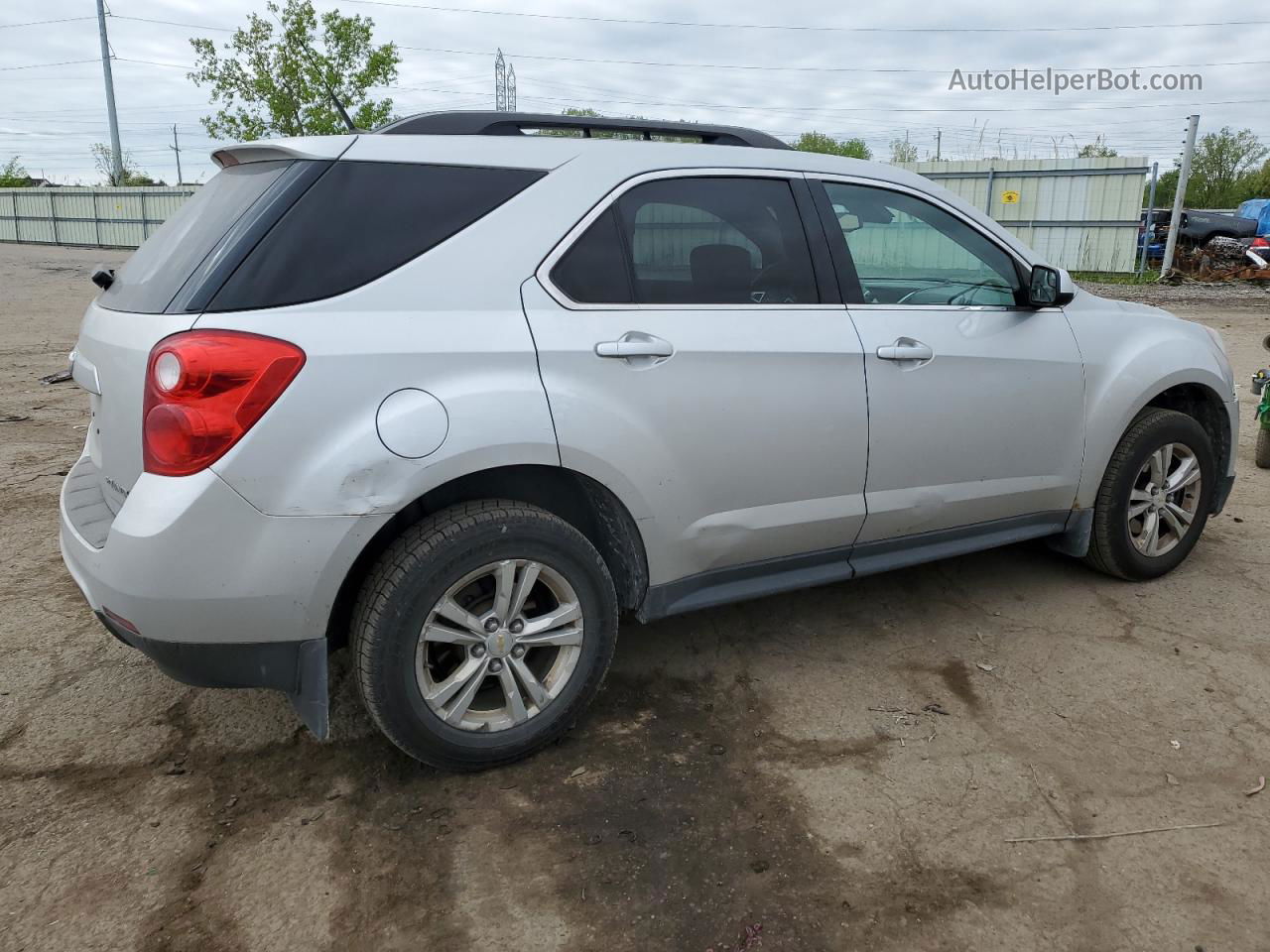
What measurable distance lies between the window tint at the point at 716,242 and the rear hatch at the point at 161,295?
95 cm

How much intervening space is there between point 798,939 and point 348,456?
154 centimetres

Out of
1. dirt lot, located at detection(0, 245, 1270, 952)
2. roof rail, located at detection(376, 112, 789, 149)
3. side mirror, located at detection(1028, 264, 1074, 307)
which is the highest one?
roof rail, located at detection(376, 112, 789, 149)

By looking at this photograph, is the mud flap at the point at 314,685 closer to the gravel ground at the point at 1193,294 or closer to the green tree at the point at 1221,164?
the gravel ground at the point at 1193,294

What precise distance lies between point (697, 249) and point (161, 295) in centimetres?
155

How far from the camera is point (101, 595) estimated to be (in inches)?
99.9

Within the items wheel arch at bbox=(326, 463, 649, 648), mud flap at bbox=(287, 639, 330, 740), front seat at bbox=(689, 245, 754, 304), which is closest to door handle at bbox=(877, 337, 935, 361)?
front seat at bbox=(689, 245, 754, 304)

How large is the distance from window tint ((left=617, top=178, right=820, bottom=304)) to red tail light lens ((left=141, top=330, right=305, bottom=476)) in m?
1.08

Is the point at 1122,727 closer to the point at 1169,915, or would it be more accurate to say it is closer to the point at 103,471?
the point at 1169,915

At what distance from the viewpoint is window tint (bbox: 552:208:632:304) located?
282cm

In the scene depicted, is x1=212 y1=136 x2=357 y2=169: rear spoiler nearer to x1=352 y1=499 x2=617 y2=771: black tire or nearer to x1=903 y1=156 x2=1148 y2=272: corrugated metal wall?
x1=352 y1=499 x2=617 y2=771: black tire

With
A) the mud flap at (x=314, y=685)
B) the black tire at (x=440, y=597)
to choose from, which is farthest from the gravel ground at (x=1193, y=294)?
the mud flap at (x=314, y=685)

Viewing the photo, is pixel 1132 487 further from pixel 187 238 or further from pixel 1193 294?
pixel 1193 294

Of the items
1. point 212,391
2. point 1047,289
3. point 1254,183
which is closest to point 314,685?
point 212,391

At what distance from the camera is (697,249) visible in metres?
3.09
